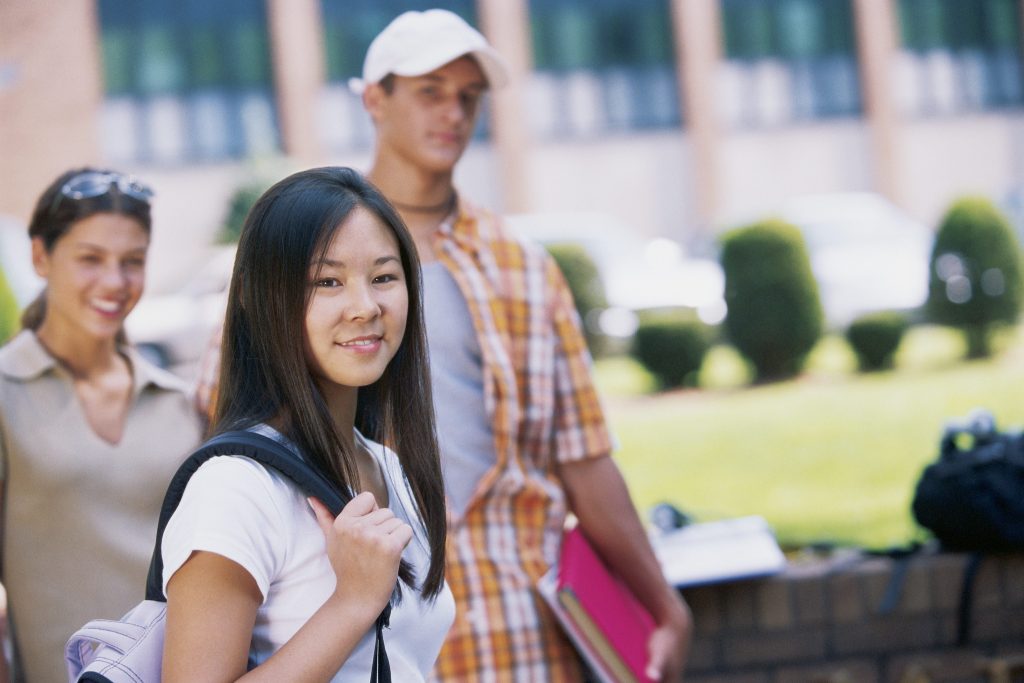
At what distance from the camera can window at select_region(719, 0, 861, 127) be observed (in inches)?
1180

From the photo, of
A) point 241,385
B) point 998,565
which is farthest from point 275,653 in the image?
point 998,565

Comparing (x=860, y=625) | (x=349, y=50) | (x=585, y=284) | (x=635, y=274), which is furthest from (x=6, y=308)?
(x=349, y=50)

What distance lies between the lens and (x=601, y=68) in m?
29.6

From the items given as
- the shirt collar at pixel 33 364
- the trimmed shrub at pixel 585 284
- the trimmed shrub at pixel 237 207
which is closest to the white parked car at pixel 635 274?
the trimmed shrub at pixel 585 284

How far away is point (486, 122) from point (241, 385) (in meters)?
27.2

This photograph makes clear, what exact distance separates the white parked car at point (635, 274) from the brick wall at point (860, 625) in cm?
1135

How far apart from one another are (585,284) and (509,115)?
504 inches

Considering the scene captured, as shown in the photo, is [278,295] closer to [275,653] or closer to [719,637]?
[275,653]

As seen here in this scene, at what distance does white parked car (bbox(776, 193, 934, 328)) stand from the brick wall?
10706 mm

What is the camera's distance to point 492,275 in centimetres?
306

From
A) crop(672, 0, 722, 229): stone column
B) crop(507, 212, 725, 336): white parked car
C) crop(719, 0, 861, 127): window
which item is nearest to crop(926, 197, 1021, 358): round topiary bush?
crop(507, 212, 725, 336): white parked car

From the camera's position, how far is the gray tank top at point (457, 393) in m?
2.92

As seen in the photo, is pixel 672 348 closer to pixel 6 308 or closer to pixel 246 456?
pixel 6 308

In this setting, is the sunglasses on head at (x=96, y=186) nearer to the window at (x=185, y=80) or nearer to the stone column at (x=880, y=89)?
the window at (x=185, y=80)
